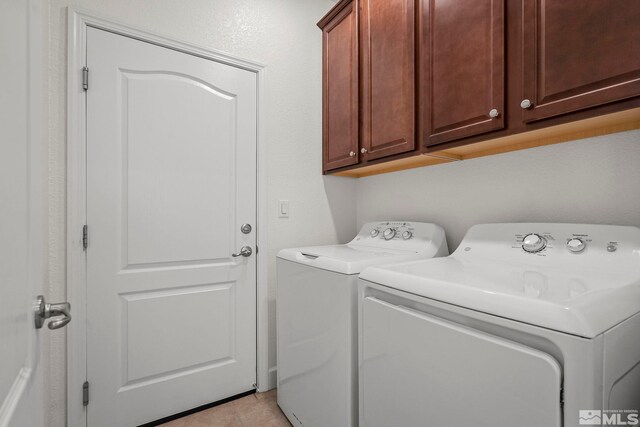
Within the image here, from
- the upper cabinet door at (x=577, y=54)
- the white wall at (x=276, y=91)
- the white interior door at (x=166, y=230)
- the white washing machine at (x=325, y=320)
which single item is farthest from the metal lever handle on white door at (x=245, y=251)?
the upper cabinet door at (x=577, y=54)

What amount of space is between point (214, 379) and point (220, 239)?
0.82 m

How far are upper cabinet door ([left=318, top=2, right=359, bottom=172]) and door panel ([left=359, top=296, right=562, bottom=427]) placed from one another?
109cm

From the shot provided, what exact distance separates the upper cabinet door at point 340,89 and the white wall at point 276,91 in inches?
4.9

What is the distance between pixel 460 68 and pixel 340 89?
0.86m

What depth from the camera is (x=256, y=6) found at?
191 cm

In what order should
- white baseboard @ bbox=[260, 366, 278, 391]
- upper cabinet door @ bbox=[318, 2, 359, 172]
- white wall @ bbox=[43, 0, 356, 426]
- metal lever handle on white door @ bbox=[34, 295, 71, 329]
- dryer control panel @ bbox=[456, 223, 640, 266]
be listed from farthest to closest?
white baseboard @ bbox=[260, 366, 278, 391] → upper cabinet door @ bbox=[318, 2, 359, 172] → white wall @ bbox=[43, 0, 356, 426] → dryer control panel @ bbox=[456, 223, 640, 266] → metal lever handle on white door @ bbox=[34, 295, 71, 329]

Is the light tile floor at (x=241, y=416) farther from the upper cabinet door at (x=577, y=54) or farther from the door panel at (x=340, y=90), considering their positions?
the upper cabinet door at (x=577, y=54)

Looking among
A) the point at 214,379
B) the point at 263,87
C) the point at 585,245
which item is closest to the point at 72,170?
the point at 263,87

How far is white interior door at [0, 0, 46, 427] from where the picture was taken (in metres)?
0.42

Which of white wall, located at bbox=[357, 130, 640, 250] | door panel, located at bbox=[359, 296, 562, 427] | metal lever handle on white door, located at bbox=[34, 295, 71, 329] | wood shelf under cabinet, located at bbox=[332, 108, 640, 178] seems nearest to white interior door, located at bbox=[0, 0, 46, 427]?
metal lever handle on white door, located at bbox=[34, 295, 71, 329]

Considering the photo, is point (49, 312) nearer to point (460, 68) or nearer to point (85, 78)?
point (85, 78)

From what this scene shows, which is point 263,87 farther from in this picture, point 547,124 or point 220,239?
point 547,124

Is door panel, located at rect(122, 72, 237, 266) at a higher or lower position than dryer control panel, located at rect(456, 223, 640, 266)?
higher

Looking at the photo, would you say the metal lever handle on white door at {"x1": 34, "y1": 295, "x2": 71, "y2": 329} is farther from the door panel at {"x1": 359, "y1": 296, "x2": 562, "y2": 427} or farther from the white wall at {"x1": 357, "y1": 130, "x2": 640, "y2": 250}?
the white wall at {"x1": 357, "y1": 130, "x2": 640, "y2": 250}
